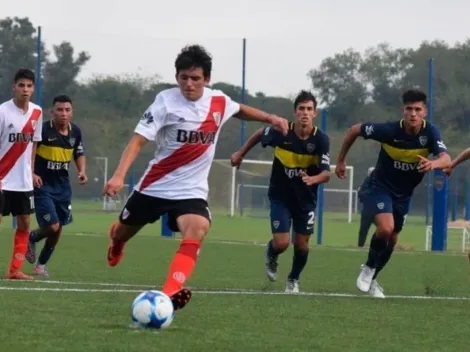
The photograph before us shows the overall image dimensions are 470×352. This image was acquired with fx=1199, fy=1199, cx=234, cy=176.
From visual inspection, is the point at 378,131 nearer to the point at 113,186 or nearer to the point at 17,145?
the point at 17,145

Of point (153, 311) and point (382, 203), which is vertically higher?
point (382, 203)

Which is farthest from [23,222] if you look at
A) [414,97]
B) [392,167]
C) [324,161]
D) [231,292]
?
[414,97]

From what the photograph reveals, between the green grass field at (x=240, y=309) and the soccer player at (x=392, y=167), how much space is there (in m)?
0.48

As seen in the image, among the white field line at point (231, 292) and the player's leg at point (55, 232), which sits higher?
the player's leg at point (55, 232)

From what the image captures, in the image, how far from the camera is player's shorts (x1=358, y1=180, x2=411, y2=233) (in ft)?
36.6

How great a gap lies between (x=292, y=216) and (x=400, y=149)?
1357 millimetres

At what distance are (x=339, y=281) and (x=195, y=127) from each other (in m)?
5.34

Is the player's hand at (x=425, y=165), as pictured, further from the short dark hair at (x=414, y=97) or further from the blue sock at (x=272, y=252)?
the blue sock at (x=272, y=252)

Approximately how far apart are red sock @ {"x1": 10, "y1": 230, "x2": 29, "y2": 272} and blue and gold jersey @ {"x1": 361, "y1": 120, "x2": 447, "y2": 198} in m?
3.63

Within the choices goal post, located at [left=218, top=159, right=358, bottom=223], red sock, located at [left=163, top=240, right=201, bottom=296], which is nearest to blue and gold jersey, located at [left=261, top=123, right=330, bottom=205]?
red sock, located at [left=163, top=240, right=201, bottom=296]

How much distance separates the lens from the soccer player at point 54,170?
512 inches

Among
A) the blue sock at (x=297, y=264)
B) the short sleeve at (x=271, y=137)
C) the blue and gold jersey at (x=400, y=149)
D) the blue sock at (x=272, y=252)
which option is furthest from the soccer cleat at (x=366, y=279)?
the short sleeve at (x=271, y=137)

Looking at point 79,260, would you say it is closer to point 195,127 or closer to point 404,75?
point 195,127

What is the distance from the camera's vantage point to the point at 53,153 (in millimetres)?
13219
